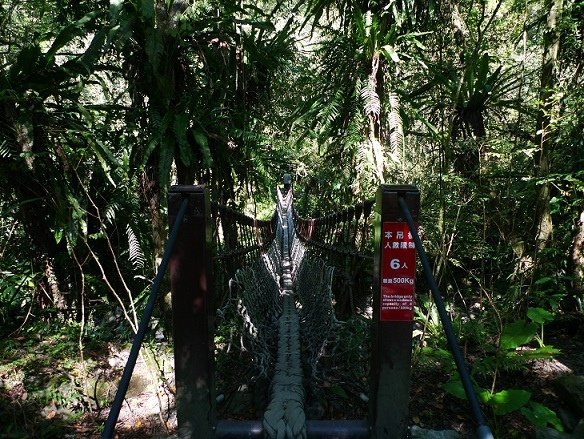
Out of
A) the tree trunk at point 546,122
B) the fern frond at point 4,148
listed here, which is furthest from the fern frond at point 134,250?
the tree trunk at point 546,122

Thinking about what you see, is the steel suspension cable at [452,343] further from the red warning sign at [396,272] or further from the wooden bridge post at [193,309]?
the wooden bridge post at [193,309]

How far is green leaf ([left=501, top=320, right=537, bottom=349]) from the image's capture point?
93.7 inches

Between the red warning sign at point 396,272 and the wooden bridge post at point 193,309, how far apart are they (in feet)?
1.83

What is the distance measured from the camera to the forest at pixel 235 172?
2.77 m

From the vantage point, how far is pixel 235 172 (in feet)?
13.1

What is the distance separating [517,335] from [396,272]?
1.47 meters

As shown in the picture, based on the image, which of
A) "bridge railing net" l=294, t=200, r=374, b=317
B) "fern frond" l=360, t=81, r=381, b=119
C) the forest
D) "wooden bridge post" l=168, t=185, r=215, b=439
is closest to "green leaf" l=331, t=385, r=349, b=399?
the forest

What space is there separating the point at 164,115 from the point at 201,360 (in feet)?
7.26

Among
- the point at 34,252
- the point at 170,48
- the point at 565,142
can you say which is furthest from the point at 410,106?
the point at 34,252

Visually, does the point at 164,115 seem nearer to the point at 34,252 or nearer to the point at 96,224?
the point at 96,224

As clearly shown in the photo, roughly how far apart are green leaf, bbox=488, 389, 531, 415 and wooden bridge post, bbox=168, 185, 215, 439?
1382 millimetres

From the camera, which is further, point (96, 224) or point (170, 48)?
point (96, 224)

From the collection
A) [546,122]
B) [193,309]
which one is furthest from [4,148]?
[546,122]

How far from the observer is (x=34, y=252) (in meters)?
3.64
